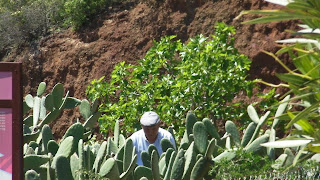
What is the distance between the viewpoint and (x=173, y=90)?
9.40 meters

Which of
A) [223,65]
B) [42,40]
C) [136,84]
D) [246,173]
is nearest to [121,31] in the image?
[42,40]

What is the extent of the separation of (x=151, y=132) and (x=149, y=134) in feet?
0.15

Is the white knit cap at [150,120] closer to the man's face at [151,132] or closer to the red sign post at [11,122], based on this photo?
the man's face at [151,132]

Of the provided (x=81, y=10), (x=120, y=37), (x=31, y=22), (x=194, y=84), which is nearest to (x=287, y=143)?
(x=194, y=84)

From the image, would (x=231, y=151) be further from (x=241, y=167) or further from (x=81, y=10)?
(x=81, y=10)

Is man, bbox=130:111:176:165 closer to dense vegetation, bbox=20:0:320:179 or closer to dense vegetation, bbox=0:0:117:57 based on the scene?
dense vegetation, bbox=20:0:320:179

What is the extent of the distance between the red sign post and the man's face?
261cm

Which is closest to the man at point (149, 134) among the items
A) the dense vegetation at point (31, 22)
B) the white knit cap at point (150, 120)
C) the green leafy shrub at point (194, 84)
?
the white knit cap at point (150, 120)

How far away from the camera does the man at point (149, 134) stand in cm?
764

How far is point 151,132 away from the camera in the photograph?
25.2 feet

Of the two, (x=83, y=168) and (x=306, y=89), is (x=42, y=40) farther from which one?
(x=306, y=89)

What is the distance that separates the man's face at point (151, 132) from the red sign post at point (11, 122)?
8.56 ft

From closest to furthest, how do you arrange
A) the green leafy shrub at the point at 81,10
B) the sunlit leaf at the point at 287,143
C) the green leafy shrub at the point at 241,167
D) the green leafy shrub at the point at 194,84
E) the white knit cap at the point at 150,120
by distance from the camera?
the sunlit leaf at the point at 287,143 < the green leafy shrub at the point at 241,167 < the white knit cap at the point at 150,120 < the green leafy shrub at the point at 194,84 < the green leafy shrub at the point at 81,10

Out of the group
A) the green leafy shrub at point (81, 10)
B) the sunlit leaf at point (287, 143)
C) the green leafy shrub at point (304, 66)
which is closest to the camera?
the green leafy shrub at point (304, 66)
